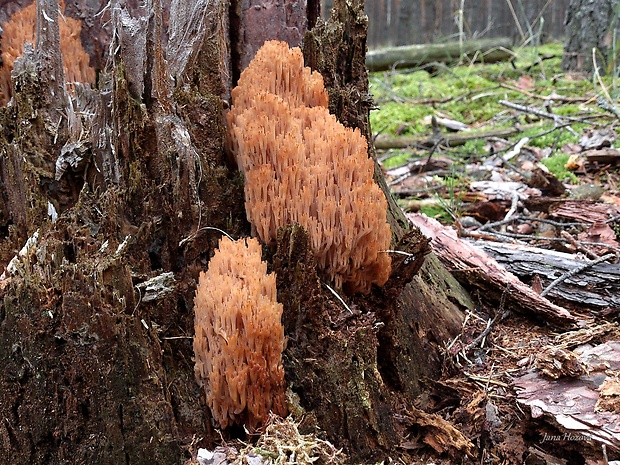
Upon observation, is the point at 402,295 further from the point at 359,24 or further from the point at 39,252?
the point at 39,252

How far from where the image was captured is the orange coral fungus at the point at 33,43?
3.00 meters

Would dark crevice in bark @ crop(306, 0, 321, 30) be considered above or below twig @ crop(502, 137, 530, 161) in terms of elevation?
above

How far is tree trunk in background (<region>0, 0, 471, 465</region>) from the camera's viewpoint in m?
2.15

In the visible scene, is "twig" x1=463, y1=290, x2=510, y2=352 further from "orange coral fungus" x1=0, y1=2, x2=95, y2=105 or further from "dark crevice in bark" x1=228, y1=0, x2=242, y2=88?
"orange coral fungus" x1=0, y1=2, x2=95, y2=105

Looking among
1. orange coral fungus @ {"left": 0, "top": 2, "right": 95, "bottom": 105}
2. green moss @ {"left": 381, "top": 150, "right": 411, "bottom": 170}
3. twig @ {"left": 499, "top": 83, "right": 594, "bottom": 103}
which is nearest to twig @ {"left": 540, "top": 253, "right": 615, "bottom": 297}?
orange coral fungus @ {"left": 0, "top": 2, "right": 95, "bottom": 105}

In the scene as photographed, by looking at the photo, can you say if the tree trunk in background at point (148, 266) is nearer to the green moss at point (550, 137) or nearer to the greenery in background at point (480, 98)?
the greenery in background at point (480, 98)

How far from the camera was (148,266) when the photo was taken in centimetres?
250

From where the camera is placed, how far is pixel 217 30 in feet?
9.21

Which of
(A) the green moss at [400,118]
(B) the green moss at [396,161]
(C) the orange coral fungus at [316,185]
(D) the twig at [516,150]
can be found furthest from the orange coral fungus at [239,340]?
(A) the green moss at [400,118]

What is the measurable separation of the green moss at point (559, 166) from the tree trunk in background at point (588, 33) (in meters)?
4.05

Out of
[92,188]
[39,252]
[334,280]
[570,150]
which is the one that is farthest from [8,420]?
[570,150]

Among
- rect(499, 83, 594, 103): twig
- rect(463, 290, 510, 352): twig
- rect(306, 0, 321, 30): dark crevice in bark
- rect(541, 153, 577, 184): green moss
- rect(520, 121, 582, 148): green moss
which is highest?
rect(306, 0, 321, 30): dark crevice in bark

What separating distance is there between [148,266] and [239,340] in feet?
2.01

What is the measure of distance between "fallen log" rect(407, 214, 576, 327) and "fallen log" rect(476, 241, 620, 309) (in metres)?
0.16
